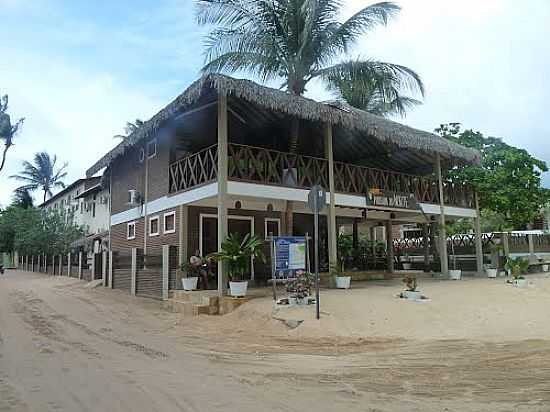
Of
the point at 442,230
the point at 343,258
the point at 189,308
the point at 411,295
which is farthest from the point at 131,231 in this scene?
the point at 442,230

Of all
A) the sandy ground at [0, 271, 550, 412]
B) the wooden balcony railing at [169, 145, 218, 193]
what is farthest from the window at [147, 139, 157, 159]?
the sandy ground at [0, 271, 550, 412]

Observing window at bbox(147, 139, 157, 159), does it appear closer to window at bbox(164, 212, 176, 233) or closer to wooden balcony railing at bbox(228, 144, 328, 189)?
window at bbox(164, 212, 176, 233)

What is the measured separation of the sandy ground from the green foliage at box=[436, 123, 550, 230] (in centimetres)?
838

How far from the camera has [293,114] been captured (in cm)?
1147

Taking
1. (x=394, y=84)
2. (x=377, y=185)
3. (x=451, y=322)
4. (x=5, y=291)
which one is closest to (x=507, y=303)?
(x=451, y=322)

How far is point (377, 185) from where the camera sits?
15.7 metres

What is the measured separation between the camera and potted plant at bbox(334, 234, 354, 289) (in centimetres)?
1243

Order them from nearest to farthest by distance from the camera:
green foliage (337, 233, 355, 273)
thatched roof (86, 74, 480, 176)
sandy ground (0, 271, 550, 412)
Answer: sandy ground (0, 271, 550, 412), thatched roof (86, 74, 480, 176), green foliage (337, 233, 355, 273)

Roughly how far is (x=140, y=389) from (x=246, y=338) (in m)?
3.50

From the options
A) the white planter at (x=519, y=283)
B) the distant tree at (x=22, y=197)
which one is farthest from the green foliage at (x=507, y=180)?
the distant tree at (x=22, y=197)

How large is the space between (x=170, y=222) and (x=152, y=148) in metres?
2.87

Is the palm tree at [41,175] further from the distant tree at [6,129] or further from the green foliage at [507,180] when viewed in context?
the green foliage at [507,180]

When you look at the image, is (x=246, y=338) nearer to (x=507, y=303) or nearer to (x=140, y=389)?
(x=140, y=389)

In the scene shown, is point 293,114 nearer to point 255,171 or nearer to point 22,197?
point 255,171
